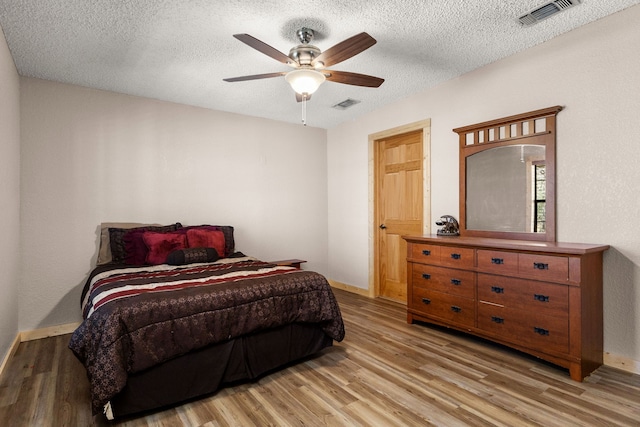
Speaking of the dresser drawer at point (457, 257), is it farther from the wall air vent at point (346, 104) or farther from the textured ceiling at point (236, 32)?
the wall air vent at point (346, 104)

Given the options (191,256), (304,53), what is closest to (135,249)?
(191,256)

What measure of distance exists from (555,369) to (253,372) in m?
2.21

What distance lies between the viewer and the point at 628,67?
8.05 ft

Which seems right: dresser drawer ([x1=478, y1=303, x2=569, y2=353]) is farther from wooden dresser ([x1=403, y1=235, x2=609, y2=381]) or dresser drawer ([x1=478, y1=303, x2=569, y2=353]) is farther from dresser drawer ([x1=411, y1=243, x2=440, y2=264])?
dresser drawer ([x1=411, y1=243, x2=440, y2=264])

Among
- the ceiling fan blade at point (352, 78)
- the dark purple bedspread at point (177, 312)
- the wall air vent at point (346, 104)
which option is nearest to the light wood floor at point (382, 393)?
the dark purple bedspread at point (177, 312)

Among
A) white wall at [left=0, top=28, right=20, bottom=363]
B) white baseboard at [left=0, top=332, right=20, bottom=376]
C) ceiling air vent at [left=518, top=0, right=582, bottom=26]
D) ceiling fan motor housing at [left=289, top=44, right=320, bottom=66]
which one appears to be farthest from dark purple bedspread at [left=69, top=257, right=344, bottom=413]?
ceiling air vent at [left=518, top=0, right=582, bottom=26]

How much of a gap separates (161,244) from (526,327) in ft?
11.1

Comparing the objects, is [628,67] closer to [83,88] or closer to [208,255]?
[208,255]

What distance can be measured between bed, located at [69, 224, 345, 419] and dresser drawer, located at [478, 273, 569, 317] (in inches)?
50.5

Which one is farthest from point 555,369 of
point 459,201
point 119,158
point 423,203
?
point 119,158

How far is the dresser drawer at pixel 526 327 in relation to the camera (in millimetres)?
2402

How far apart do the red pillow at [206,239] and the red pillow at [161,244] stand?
0.09 meters

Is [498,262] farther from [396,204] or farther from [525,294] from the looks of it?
[396,204]

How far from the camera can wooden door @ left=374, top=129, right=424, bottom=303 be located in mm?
4242
